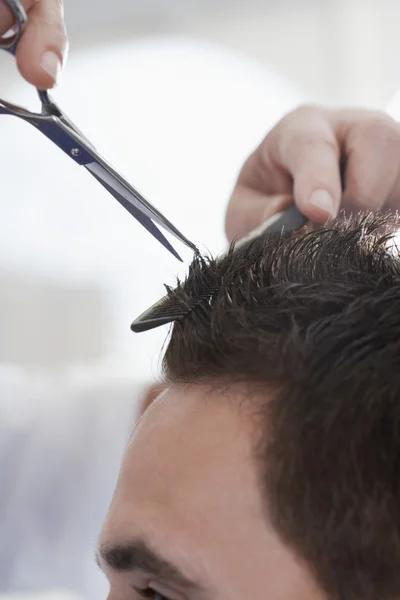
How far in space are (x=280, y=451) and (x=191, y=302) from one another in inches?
8.2

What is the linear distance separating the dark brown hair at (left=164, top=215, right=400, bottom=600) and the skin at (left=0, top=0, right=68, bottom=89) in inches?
10.8

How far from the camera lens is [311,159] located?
33.1 inches

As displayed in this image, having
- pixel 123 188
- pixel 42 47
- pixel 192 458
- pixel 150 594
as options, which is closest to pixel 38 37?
pixel 42 47

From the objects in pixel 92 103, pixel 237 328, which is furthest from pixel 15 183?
pixel 237 328

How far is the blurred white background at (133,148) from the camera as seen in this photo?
152cm

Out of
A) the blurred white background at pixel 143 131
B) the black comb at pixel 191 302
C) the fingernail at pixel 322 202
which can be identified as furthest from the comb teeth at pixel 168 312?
the blurred white background at pixel 143 131

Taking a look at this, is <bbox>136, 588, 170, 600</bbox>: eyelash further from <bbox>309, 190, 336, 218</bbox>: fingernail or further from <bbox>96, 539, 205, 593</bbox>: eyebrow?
<bbox>309, 190, 336, 218</bbox>: fingernail

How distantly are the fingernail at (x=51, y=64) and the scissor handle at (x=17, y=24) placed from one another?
0.04 metres

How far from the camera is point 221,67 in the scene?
1.65 metres

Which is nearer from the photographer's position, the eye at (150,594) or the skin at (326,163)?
the eye at (150,594)

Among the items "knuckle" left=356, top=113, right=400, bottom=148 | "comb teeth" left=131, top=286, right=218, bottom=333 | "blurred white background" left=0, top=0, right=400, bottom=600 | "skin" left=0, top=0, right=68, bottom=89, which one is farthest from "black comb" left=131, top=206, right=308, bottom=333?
"blurred white background" left=0, top=0, right=400, bottom=600

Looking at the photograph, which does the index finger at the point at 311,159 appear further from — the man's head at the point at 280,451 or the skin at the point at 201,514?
the skin at the point at 201,514

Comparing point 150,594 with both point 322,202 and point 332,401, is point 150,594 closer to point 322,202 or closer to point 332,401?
point 332,401

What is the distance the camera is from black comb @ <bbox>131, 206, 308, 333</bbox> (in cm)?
75
